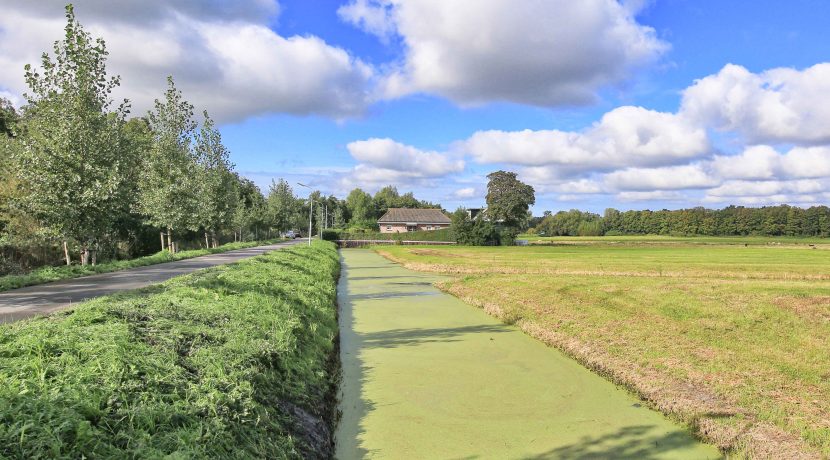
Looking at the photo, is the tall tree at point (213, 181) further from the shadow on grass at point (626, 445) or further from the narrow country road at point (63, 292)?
the shadow on grass at point (626, 445)

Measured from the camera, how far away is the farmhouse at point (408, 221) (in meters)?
101

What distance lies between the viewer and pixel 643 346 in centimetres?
977

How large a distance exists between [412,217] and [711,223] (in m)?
66.4

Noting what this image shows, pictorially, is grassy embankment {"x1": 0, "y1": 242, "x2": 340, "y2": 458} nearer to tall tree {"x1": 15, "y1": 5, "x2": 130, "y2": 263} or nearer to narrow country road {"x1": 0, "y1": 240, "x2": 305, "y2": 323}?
narrow country road {"x1": 0, "y1": 240, "x2": 305, "y2": 323}

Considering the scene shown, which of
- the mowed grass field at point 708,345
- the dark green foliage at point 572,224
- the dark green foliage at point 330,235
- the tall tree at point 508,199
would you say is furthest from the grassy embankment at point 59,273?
the dark green foliage at point 572,224

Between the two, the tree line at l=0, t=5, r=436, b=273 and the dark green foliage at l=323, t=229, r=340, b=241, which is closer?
the tree line at l=0, t=5, r=436, b=273

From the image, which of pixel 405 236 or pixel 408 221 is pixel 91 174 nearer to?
pixel 405 236

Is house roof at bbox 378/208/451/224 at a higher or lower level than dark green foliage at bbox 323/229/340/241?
higher

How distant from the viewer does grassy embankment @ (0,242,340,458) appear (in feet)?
11.0

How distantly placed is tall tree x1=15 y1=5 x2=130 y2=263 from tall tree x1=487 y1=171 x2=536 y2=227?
3024 inches

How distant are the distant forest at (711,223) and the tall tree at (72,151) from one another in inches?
4540

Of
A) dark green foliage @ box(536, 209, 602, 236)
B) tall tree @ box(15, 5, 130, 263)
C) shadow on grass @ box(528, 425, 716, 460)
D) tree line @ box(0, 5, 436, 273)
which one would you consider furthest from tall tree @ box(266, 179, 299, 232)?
dark green foliage @ box(536, 209, 602, 236)

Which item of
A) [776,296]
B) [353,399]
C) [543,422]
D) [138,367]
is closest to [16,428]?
[138,367]

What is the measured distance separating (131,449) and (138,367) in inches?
54.1
